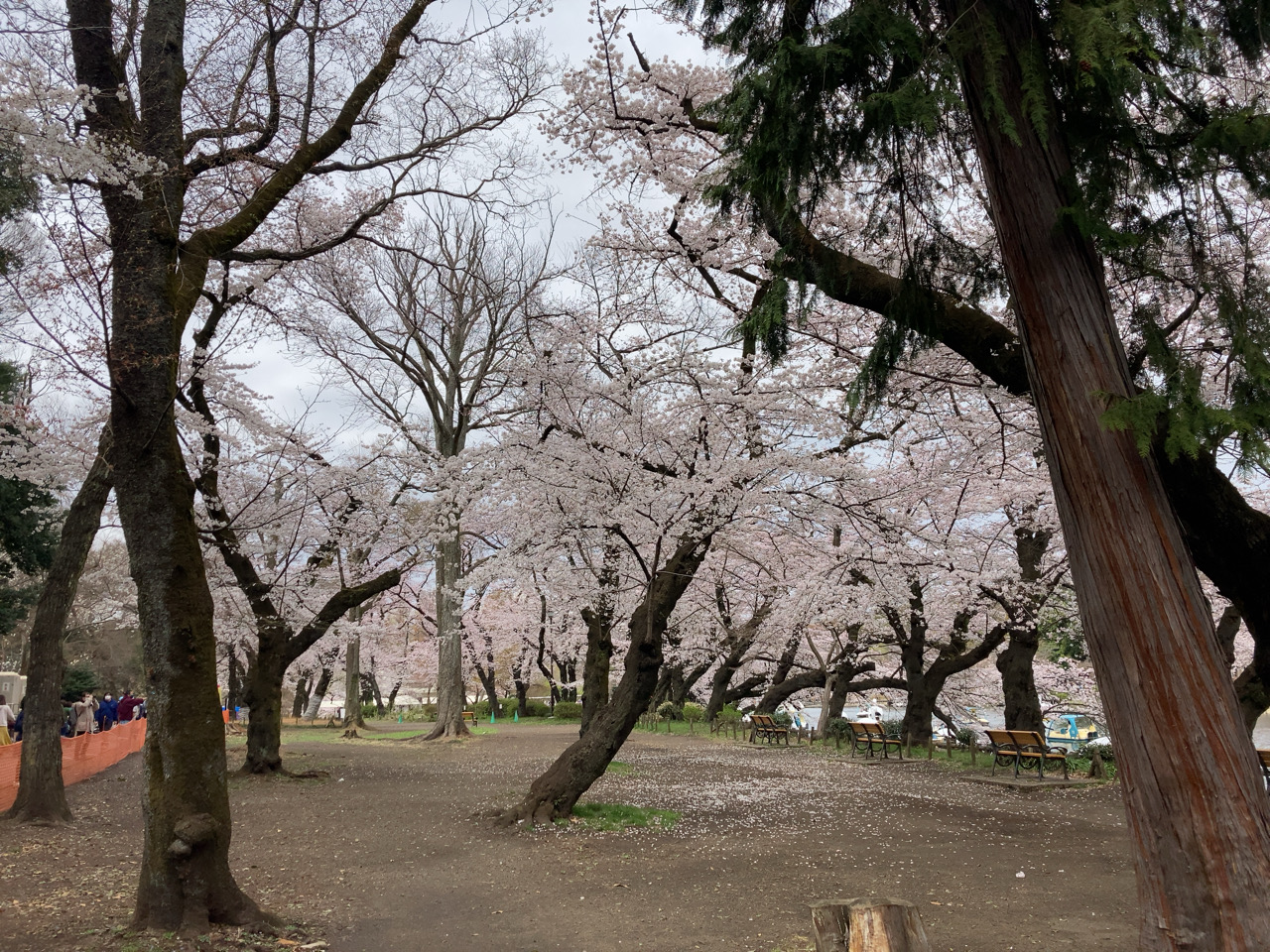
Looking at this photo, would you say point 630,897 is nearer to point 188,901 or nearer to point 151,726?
point 188,901

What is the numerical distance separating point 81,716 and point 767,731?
48.7 feet

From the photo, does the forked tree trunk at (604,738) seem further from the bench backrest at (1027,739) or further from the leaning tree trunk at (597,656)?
the bench backrest at (1027,739)

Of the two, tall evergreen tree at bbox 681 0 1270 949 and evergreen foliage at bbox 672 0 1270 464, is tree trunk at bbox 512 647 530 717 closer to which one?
evergreen foliage at bbox 672 0 1270 464

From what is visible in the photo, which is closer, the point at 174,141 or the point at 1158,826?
the point at 1158,826

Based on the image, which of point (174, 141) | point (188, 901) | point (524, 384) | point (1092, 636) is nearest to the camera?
point (1092, 636)

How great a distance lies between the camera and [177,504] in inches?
183

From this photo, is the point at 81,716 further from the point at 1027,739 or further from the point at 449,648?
the point at 1027,739

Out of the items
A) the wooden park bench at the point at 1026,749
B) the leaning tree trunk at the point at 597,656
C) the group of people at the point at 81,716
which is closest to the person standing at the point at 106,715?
the group of people at the point at 81,716

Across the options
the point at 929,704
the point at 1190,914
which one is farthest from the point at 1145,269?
the point at 929,704

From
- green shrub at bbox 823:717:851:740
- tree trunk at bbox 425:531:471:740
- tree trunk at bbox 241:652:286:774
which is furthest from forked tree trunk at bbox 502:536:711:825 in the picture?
green shrub at bbox 823:717:851:740

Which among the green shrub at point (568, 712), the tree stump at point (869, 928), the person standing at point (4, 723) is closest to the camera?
the tree stump at point (869, 928)

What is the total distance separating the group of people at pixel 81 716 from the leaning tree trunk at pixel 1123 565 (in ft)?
34.8

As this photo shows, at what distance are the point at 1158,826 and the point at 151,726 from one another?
5011 millimetres

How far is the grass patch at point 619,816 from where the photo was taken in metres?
7.86
